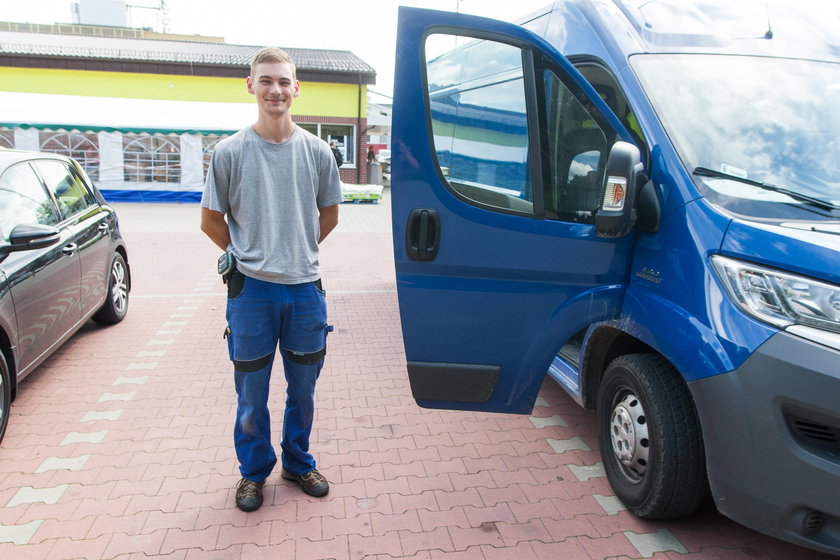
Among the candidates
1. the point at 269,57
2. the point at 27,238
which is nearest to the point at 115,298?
the point at 27,238

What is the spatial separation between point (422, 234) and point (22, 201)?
303 centimetres

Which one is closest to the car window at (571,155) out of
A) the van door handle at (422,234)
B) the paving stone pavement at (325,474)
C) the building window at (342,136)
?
the van door handle at (422,234)

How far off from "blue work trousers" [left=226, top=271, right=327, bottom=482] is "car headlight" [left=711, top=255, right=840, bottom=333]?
1.69 m

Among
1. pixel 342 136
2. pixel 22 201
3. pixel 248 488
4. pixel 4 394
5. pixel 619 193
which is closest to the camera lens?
pixel 619 193

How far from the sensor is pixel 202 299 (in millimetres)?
7000

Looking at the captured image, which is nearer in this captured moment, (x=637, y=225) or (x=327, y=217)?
(x=637, y=225)

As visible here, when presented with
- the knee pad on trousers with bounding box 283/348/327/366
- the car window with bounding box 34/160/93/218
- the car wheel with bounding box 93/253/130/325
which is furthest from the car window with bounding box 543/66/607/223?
the car wheel with bounding box 93/253/130/325

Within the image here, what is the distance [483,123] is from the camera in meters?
2.94

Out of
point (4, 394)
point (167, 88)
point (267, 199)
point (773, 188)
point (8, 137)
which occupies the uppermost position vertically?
point (167, 88)

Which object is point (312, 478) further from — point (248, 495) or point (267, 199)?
point (267, 199)

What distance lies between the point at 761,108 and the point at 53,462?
3960 mm

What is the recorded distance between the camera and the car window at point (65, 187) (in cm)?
477

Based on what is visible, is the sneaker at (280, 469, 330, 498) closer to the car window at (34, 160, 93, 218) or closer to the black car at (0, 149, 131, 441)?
the black car at (0, 149, 131, 441)

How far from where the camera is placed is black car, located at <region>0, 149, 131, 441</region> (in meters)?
3.66
